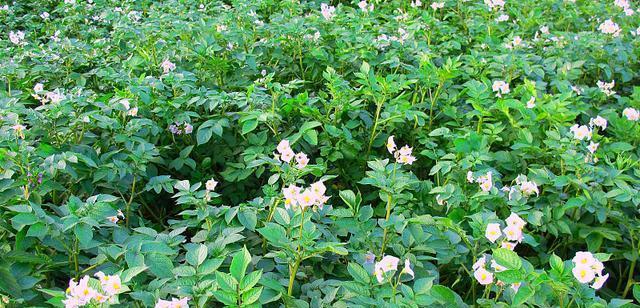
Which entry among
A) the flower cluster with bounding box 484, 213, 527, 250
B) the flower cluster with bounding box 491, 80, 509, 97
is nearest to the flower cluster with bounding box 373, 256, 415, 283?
the flower cluster with bounding box 484, 213, 527, 250

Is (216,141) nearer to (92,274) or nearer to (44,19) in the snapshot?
(92,274)

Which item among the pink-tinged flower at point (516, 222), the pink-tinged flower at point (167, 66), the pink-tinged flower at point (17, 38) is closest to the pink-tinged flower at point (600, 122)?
the pink-tinged flower at point (516, 222)

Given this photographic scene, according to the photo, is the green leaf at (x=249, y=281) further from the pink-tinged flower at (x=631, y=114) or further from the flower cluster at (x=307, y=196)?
the pink-tinged flower at (x=631, y=114)

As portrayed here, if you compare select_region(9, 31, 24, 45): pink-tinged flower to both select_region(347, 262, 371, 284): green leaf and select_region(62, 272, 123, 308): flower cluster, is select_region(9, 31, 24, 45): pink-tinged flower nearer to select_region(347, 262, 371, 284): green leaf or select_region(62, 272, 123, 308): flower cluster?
select_region(62, 272, 123, 308): flower cluster

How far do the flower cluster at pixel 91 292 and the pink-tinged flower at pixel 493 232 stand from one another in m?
0.92

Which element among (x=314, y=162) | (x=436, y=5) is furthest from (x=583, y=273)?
(x=436, y=5)

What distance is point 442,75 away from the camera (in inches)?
107

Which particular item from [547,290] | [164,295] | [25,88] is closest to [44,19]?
[25,88]

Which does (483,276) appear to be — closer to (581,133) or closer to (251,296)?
(251,296)

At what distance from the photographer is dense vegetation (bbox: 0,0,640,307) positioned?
1.52 m

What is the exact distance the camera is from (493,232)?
165 cm

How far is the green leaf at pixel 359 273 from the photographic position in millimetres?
1518

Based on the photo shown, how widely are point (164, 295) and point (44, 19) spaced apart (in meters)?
3.14

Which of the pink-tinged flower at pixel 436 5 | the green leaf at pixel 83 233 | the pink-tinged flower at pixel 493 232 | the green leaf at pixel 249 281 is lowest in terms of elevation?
the pink-tinged flower at pixel 436 5
